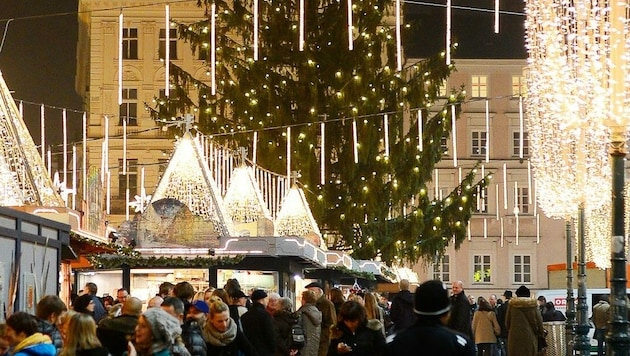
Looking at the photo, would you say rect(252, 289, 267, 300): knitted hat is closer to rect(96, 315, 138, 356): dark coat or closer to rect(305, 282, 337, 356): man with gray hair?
rect(305, 282, 337, 356): man with gray hair

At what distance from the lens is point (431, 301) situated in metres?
8.43

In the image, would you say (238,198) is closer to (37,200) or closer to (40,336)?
(37,200)

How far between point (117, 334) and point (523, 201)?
66.5 metres

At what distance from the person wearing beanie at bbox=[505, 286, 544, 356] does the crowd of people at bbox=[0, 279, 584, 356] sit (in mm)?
16

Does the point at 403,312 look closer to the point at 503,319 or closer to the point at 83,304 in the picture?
the point at 83,304

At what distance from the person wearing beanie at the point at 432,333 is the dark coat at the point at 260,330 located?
725 cm

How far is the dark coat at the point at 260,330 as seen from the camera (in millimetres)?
15688

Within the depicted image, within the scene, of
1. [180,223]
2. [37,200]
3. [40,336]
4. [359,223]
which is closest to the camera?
[40,336]

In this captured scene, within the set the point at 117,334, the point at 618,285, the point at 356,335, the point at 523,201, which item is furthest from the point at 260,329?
the point at 523,201

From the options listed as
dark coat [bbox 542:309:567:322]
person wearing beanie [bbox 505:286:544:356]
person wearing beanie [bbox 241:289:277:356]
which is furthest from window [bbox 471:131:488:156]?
person wearing beanie [bbox 241:289:277:356]

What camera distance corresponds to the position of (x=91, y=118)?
6556 centimetres

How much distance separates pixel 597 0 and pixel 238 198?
1352 centimetres

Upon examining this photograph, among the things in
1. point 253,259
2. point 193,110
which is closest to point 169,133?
point 193,110

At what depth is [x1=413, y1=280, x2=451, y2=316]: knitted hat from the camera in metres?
8.44
